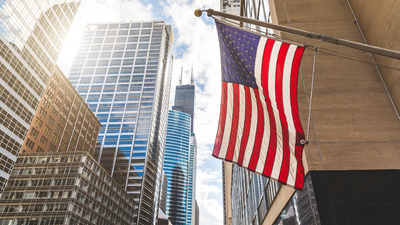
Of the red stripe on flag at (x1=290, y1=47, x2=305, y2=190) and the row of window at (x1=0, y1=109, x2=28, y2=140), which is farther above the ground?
the row of window at (x1=0, y1=109, x2=28, y2=140)

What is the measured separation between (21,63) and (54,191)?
3082 centimetres

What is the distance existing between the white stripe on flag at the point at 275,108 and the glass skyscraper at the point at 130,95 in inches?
4453

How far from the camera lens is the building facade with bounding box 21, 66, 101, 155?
74.5 metres

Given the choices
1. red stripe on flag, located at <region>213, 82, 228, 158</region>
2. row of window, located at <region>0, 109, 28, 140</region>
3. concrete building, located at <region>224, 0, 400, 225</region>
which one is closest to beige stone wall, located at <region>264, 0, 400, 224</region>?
concrete building, located at <region>224, 0, 400, 225</region>

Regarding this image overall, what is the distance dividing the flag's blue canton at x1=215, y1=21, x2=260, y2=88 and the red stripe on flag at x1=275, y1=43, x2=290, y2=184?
85 centimetres

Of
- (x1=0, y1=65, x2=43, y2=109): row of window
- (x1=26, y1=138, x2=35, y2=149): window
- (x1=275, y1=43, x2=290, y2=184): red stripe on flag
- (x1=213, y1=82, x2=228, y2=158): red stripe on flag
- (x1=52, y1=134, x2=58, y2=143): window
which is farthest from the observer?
(x1=52, y1=134, x2=58, y2=143): window

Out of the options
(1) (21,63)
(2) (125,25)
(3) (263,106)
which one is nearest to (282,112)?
(3) (263,106)

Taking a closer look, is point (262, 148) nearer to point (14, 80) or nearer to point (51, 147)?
point (14, 80)

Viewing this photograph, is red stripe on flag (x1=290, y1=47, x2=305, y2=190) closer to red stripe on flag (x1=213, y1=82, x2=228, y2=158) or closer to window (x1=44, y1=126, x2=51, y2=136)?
red stripe on flag (x1=213, y1=82, x2=228, y2=158)

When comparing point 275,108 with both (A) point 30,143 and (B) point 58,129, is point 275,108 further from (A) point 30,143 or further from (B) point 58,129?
(B) point 58,129

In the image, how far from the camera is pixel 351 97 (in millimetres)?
10133

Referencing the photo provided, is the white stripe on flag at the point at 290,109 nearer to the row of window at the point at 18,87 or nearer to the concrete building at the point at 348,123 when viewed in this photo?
the concrete building at the point at 348,123

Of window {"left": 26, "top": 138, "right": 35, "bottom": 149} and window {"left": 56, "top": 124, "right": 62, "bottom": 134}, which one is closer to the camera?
window {"left": 26, "top": 138, "right": 35, "bottom": 149}

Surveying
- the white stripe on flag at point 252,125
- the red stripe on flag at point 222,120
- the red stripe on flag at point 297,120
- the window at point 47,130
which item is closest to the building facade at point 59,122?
the window at point 47,130
